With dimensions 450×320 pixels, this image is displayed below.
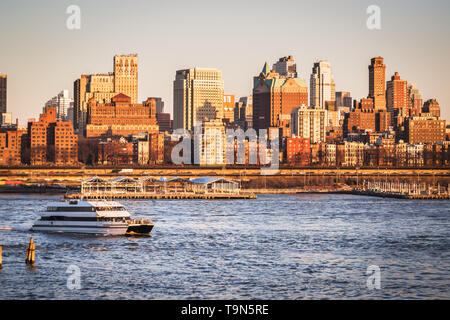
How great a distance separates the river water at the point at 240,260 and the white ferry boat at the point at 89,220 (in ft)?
3.41

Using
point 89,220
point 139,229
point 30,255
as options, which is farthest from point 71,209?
point 30,255

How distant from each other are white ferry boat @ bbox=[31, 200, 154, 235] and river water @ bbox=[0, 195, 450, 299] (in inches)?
40.9

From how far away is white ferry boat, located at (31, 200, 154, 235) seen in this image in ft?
193

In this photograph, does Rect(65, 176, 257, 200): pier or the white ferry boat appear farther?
Rect(65, 176, 257, 200): pier

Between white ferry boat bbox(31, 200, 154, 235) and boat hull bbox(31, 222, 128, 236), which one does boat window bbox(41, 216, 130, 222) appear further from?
boat hull bbox(31, 222, 128, 236)

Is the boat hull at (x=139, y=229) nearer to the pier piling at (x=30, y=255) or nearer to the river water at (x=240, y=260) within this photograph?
the river water at (x=240, y=260)

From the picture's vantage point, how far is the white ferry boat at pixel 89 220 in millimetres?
58875

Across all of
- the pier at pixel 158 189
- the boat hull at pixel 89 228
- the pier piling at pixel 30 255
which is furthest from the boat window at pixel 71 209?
the pier at pixel 158 189

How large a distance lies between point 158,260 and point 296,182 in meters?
108

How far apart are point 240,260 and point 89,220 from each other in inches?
570

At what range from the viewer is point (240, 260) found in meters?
48.2

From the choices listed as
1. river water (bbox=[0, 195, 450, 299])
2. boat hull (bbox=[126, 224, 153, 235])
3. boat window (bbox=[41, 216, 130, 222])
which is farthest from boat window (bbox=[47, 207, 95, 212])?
boat hull (bbox=[126, 224, 153, 235])

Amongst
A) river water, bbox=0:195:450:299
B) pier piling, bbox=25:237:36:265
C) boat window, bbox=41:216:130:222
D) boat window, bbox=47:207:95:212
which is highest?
boat window, bbox=47:207:95:212
